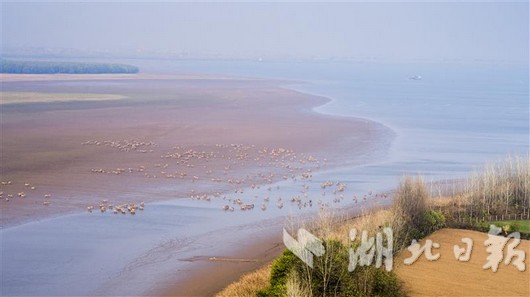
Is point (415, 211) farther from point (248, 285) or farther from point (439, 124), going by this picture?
point (439, 124)

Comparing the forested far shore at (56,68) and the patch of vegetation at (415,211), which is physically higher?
the patch of vegetation at (415,211)

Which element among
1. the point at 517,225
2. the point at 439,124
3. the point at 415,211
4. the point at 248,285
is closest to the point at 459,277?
the point at 415,211

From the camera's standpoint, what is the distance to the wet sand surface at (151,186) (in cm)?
2088

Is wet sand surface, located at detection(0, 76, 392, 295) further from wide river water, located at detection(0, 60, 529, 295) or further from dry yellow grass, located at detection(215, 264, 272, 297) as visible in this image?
dry yellow grass, located at detection(215, 264, 272, 297)

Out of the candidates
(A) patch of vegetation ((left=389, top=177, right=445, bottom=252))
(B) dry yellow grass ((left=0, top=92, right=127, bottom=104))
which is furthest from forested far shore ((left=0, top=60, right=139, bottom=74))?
(A) patch of vegetation ((left=389, top=177, right=445, bottom=252))

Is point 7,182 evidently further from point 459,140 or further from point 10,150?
point 459,140

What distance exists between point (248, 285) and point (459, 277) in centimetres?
518

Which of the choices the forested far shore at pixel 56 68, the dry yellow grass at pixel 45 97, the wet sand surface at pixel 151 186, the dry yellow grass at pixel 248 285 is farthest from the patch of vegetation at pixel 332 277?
the forested far shore at pixel 56 68

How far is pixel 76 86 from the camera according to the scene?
79.9 m

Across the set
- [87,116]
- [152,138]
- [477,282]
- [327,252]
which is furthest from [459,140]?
[327,252]

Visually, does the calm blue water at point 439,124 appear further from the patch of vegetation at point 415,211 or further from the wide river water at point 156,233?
the patch of vegetation at point 415,211

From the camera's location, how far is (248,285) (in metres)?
18.0

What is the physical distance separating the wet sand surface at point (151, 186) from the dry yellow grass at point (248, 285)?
62 cm

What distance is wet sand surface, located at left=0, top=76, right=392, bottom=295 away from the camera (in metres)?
20.9
